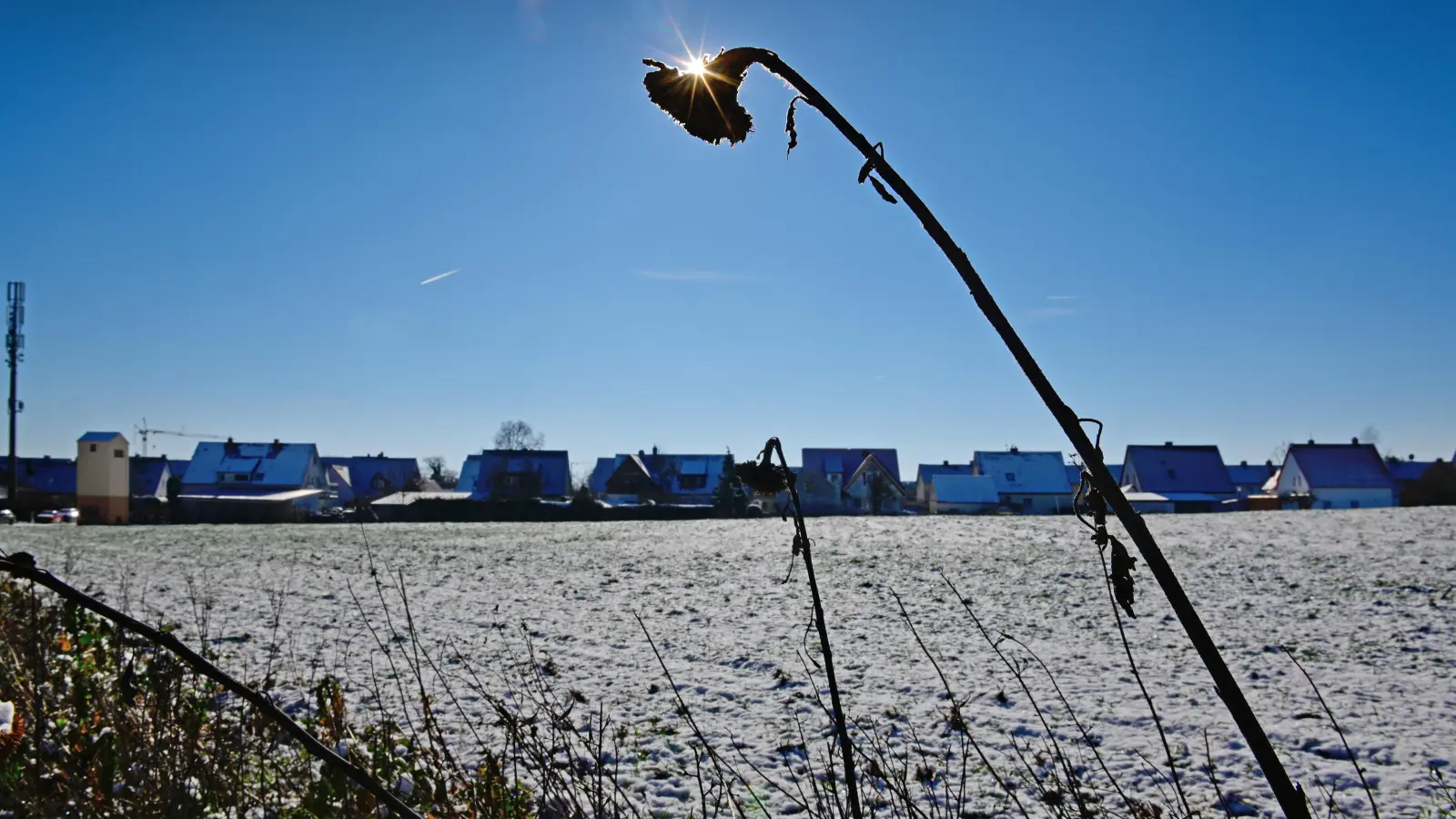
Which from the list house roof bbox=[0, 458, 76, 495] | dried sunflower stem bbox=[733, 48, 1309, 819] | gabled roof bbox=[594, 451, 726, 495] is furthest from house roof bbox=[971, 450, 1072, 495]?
house roof bbox=[0, 458, 76, 495]

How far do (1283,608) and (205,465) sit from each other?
55.9 m

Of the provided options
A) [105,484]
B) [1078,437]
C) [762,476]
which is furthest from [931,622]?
[105,484]

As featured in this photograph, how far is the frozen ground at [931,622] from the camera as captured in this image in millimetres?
5871

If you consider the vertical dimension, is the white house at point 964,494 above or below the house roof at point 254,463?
below

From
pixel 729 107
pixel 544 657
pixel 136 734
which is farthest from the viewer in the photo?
pixel 544 657

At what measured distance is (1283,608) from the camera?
35.6 ft

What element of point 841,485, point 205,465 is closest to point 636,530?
point 841,485

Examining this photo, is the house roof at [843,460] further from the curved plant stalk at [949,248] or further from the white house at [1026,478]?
Result: the curved plant stalk at [949,248]

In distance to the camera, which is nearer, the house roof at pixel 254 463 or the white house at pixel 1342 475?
the white house at pixel 1342 475

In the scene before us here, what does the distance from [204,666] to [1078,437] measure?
0.62 meters

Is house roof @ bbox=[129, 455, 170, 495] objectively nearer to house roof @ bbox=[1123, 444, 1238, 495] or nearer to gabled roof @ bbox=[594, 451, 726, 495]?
gabled roof @ bbox=[594, 451, 726, 495]

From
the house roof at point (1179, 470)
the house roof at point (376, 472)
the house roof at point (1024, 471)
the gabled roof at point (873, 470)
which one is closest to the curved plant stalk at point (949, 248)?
the house roof at point (1179, 470)

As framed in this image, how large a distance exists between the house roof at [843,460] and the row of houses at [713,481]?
86 mm

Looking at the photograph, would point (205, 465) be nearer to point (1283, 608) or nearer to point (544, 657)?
point (544, 657)
